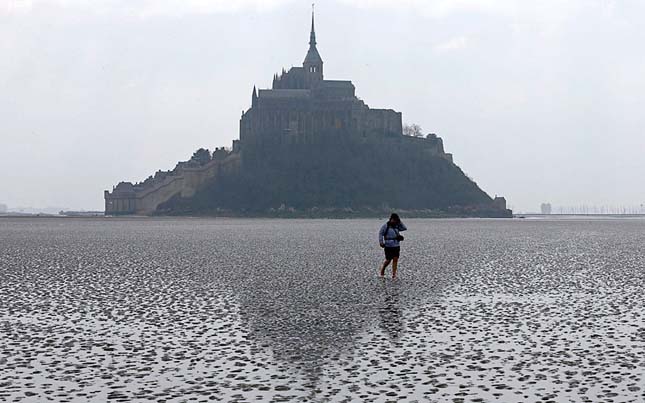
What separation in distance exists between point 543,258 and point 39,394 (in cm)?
2508

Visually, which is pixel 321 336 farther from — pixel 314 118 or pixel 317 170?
pixel 314 118

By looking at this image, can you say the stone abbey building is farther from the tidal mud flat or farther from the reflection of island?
the reflection of island

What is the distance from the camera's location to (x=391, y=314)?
45.3ft

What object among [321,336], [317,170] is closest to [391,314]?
[321,336]

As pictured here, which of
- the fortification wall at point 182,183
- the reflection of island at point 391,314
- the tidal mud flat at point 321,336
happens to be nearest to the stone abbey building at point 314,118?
the fortification wall at point 182,183

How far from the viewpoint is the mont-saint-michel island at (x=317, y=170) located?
163 meters

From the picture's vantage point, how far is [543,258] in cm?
3034

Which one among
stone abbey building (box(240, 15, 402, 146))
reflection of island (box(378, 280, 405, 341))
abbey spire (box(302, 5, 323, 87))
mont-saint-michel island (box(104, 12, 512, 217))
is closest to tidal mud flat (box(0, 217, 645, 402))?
reflection of island (box(378, 280, 405, 341))

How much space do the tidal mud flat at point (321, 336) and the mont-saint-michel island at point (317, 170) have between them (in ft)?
461

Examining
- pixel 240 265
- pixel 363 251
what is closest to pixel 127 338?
pixel 240 265

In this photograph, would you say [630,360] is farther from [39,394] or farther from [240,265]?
[240,265]

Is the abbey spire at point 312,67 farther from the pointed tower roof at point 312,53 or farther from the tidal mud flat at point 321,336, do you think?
the tidal mud flat at point 321,336

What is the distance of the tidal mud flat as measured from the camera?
8.27 metres

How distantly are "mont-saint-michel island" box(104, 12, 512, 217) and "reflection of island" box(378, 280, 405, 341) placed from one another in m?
142
